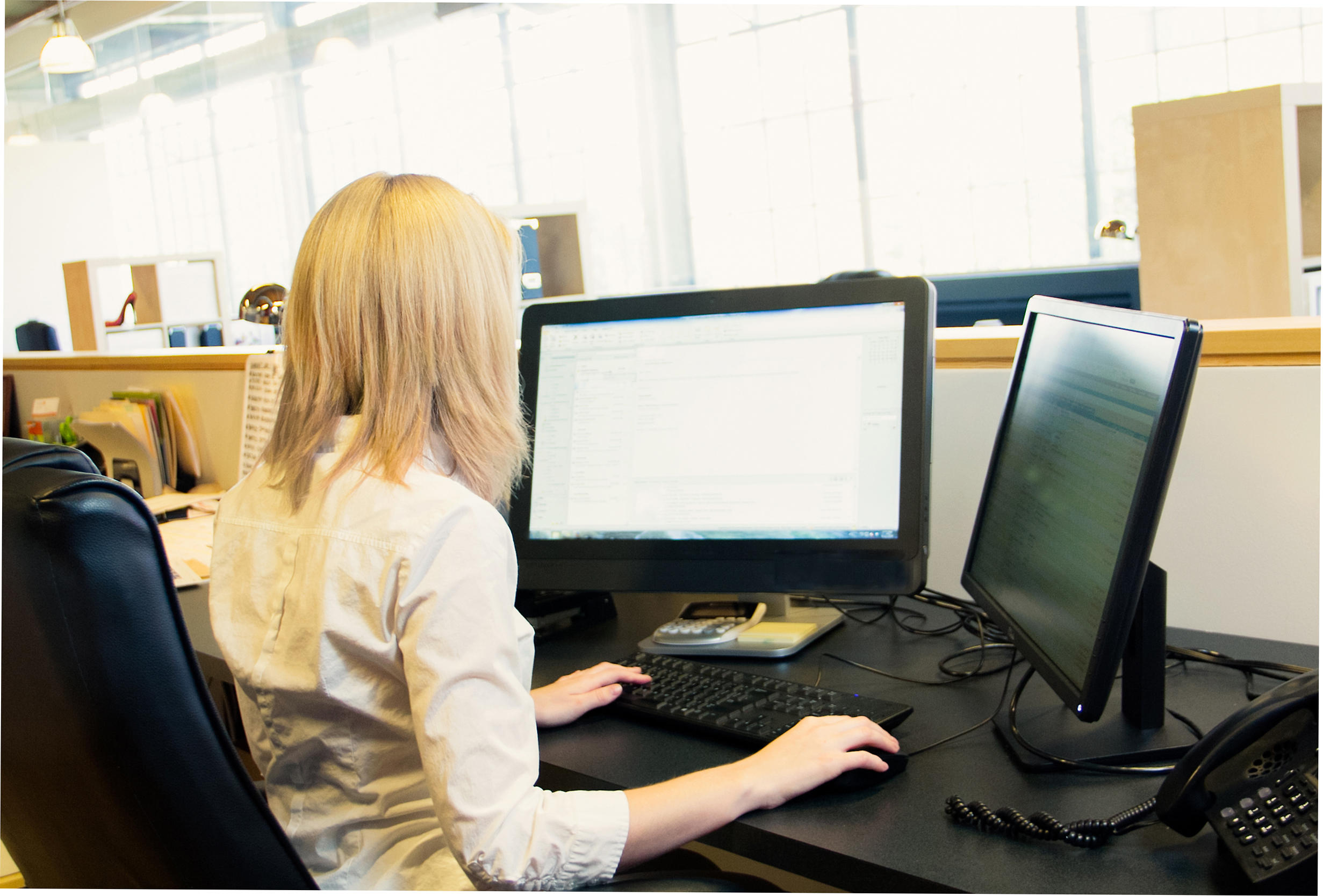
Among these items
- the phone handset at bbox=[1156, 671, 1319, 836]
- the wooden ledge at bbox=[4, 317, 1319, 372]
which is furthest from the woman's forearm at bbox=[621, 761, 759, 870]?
the wooden ledge at bbox=[4, 317, 1319, 372]

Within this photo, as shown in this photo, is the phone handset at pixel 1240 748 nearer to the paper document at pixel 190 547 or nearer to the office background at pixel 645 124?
the paper document at pixel 190 547

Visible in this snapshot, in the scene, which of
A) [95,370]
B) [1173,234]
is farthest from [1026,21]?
[95,370]

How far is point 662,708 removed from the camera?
994mm

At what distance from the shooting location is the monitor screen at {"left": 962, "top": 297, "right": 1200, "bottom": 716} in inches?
29.0

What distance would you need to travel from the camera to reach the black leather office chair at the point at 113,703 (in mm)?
612

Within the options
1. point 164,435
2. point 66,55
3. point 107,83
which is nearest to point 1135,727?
point 164,435

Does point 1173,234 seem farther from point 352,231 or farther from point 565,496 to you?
point 352,231

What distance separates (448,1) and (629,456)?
698cm

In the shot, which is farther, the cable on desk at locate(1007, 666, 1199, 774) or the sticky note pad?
the sticky note pad

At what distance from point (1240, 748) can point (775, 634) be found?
0.54 m

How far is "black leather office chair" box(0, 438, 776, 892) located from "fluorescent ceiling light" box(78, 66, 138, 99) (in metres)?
9.47

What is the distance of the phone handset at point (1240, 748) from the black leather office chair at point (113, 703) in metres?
0.57

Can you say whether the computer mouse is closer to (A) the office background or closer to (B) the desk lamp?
(B) the desk lamp

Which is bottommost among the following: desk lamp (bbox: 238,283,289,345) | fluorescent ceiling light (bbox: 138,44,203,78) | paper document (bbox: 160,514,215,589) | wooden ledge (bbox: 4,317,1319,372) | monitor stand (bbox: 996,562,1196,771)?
monitor stand (bbox: 996,562,1196,771)
